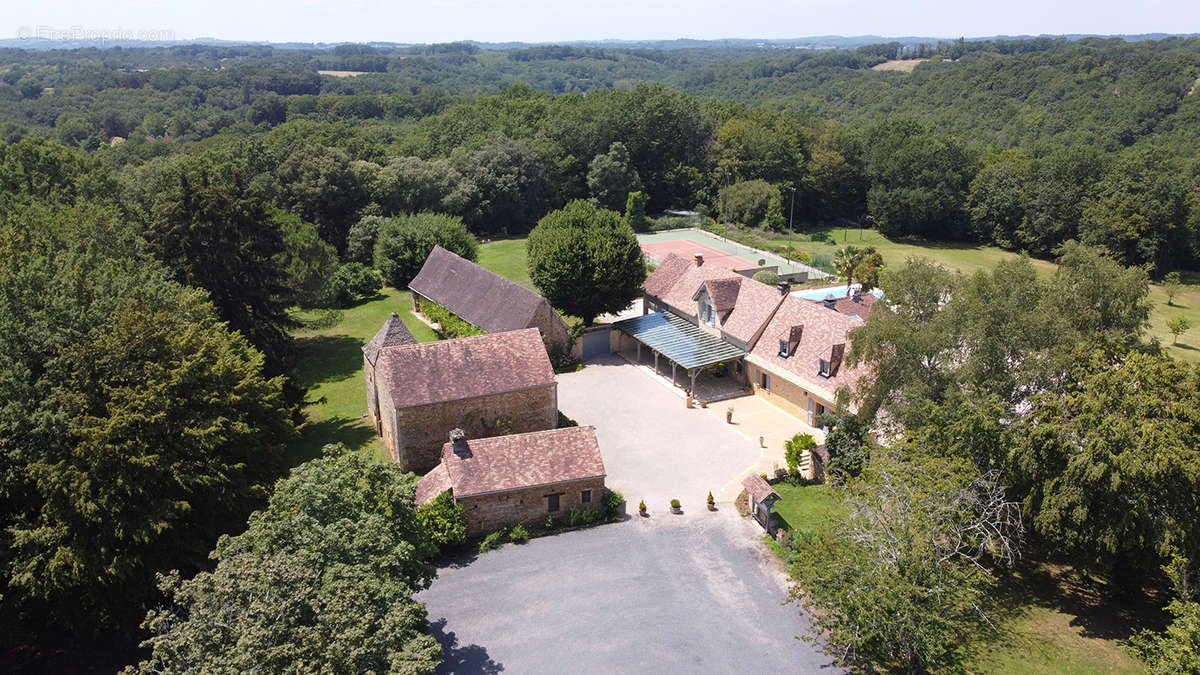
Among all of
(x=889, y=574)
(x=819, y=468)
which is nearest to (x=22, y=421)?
(x=889, y=574)

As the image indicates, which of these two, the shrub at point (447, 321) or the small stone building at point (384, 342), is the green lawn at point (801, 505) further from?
the shrub at point (447, 321)

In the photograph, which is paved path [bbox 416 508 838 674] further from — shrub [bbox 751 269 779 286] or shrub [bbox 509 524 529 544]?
shrub [bbox 751 269 779 286]

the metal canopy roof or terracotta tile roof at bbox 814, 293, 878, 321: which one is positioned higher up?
terracotta tile roof at bbox 814, 293, 878, 321

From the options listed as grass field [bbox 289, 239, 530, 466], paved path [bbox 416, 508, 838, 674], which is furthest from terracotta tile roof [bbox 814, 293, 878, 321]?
grass field [bbox 289, 239, 530, 466]

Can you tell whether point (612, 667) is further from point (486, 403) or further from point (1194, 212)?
point (1194, 212)

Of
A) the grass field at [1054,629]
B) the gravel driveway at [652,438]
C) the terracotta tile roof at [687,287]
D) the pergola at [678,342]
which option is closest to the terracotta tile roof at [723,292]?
the terracotta tile roof at [687,287]

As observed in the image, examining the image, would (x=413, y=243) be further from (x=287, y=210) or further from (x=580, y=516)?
(x=580, y=516)
